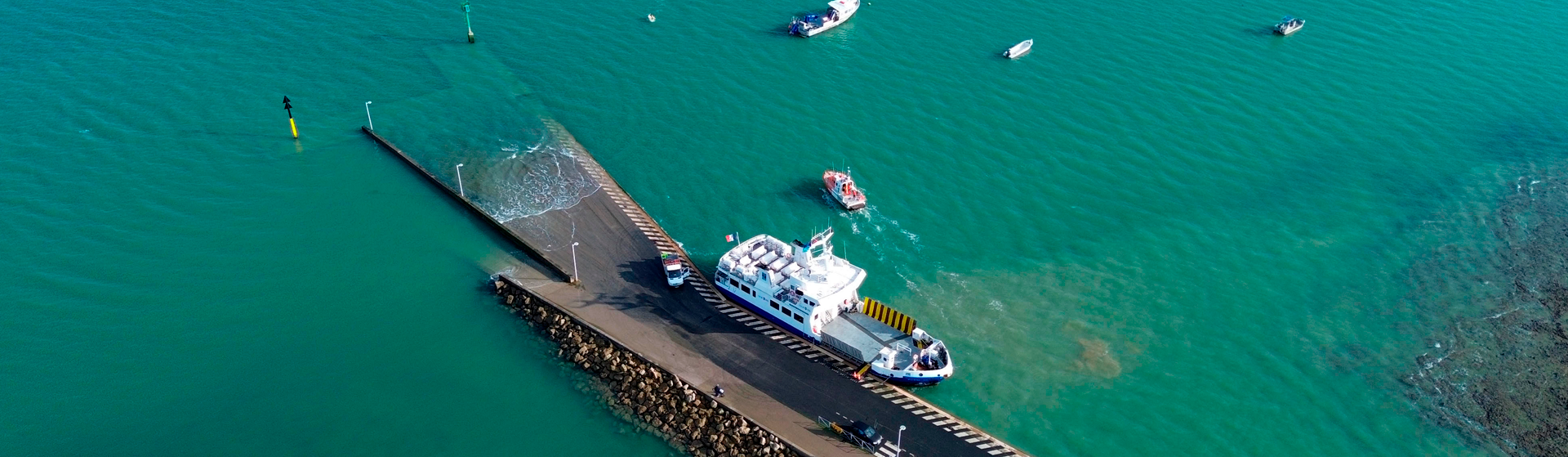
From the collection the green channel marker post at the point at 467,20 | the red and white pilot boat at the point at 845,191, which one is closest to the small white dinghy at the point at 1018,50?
the red and white pilot boat at the point at 845,191

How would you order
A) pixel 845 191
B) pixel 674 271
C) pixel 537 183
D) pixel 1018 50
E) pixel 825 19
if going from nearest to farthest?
pixel 674 271, pixel 845 191, pixel 537 183, pixel 1018 50, pixel 825 19

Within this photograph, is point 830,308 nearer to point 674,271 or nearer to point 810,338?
point 810,338

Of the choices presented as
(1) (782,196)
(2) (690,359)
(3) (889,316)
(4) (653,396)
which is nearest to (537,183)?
(1) (782,196)

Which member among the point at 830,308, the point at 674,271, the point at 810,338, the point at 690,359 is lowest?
the point at 690,359

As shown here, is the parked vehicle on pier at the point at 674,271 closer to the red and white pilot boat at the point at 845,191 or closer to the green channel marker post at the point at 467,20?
the red and white pilot boat at the point at 845,191

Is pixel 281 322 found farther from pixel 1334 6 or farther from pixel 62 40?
pixel 1334 6

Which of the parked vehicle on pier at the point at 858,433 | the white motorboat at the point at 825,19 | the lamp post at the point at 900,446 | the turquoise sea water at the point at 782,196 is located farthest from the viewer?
the white motorboat at the point at 825,19

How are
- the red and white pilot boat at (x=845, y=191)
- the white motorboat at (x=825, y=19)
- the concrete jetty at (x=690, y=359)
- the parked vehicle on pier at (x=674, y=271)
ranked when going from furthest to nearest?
the white motorboat at (x=825, y=19)
the red and white pilot boat at (x=845, y=191)
the parked vehicle on pier at (x=674, y=271)
the concrete jetty at (x=690, y=359)
